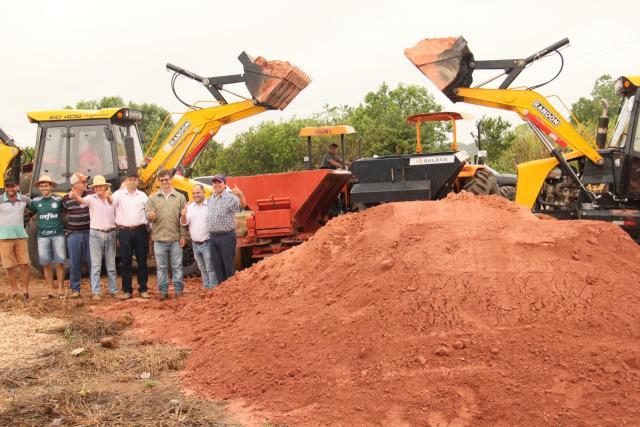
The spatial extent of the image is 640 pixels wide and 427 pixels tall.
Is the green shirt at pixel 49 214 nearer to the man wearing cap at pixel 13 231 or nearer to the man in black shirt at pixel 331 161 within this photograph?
the man wearing cap at pixel 13 231

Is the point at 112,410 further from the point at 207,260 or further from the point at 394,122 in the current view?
the point at 394,122

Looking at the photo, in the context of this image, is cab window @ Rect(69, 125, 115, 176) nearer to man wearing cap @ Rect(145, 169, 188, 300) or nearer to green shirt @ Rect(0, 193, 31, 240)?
green shirt @ Rect(0, 193, 31, 240)

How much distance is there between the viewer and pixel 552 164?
10.5 meters

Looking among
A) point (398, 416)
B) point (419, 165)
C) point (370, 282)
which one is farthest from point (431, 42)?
point (398, 416)

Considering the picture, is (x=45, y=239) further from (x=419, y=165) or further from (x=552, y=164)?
(x=552, y=164)

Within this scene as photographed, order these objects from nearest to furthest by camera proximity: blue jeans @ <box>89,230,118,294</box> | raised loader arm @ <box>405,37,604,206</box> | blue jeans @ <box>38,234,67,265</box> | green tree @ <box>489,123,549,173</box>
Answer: blue jeans @ <box>89,230,118,294</box> → blue jeans @ <box>38,234,67,265</box> → raised loader arm @ <box>405,37,604,206</box> → green tree @ <box>489,123,549,173</box>

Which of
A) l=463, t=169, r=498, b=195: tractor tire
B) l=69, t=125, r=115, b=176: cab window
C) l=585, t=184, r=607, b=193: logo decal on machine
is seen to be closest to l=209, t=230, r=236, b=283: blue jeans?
l=69, t=125, r=115, b=176: cab window

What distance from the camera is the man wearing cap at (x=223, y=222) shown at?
345 inches

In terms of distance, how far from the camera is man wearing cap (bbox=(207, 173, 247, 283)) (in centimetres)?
876

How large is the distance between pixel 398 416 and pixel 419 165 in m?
6.05

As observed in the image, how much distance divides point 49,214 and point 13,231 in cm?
58

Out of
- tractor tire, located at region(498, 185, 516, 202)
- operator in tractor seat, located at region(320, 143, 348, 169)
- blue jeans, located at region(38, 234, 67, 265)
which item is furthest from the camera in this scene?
tractor tire, located at region(498, 185, 516, 202)

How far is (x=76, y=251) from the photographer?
31.5 ft

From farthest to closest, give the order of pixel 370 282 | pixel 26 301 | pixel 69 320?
pixel 26 301 → pixel 69 320 → pixel 370 282
